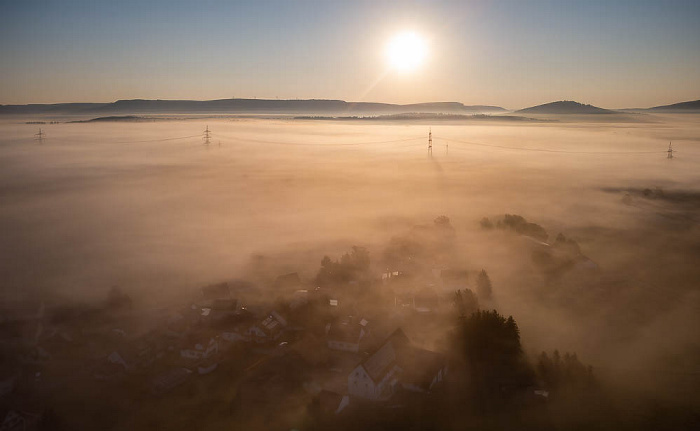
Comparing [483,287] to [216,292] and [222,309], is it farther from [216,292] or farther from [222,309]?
[216,292]

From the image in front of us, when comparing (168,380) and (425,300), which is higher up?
(425,300)

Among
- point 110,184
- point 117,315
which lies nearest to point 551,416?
point 117,315

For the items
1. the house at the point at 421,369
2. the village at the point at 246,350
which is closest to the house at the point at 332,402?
the village at the point at 246,350

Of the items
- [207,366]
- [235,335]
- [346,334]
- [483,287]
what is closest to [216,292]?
[235,335]

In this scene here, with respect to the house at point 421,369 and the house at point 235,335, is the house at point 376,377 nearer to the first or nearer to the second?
the house at point 421,369

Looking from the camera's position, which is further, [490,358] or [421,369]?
A: [490,358]

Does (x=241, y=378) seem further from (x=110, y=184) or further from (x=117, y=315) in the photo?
(x=110, y=184)
